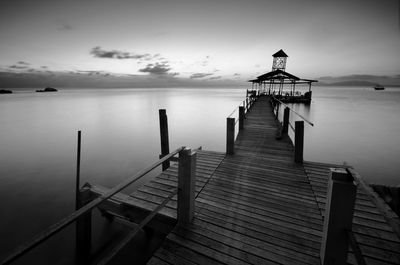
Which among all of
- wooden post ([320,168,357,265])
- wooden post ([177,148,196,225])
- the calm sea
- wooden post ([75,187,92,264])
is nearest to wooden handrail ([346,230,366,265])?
wooden post ([320,168,357,265])

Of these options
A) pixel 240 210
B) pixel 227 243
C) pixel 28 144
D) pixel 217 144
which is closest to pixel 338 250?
pixel 227 243

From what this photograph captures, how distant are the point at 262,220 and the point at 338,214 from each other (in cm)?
147

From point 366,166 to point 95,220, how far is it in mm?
13581

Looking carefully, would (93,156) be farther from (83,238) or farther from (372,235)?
(372,235)

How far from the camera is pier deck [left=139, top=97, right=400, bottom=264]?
2604 mm

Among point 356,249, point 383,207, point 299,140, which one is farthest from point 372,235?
point 299,140

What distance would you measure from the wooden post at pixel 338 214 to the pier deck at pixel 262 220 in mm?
504

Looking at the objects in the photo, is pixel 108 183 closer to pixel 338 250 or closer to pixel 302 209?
pixel 302 209

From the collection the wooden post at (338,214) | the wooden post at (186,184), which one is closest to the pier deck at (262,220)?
the wooden post at (186,184)

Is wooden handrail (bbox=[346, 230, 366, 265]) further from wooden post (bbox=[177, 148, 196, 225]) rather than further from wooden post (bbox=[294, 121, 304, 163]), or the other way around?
wooden post (bbox=[294, 121, 304, 163])

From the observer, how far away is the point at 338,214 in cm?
202

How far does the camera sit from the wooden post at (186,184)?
2869mm

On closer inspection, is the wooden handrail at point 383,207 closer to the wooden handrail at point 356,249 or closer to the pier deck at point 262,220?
the wooden handrail at point 356,249

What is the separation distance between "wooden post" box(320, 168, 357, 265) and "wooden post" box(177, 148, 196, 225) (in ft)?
5.82
